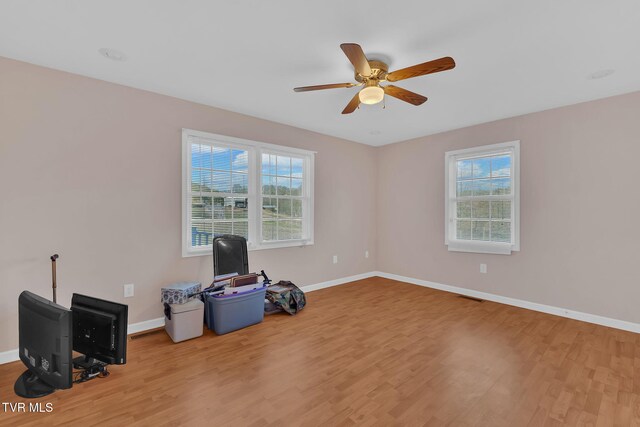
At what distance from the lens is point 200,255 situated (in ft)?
11.5

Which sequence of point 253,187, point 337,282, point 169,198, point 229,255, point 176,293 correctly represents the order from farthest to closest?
point 337,282
point 253,187
point 229,255
point 169,198
point 176,293

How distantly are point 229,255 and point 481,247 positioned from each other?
A: 3.54 metres

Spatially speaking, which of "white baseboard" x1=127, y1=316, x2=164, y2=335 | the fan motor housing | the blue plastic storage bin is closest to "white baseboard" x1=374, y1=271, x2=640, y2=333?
the blue plastic storage bin

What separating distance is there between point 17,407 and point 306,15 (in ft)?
10.5

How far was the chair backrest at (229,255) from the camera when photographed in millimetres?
3385

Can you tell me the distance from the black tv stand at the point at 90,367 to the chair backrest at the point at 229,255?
1.28m

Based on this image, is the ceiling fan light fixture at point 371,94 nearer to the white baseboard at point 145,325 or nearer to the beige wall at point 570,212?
the beige wall at point 570,212

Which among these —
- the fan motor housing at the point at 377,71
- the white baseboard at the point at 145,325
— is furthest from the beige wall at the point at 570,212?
the white baseboard at the point at 145,325

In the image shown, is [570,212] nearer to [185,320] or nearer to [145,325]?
[185,320]

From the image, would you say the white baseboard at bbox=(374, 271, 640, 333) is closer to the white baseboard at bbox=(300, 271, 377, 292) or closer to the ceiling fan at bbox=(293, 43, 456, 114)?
the white baseboard at bbox=(300, 271, 377, 292)

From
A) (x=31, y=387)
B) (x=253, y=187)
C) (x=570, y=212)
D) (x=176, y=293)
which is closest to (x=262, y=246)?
(x=253, y=187)

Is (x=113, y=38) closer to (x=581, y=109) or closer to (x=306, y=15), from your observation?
(x=306, y=15)

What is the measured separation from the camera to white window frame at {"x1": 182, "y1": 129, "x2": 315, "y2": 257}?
3398 mm

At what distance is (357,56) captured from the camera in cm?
200
